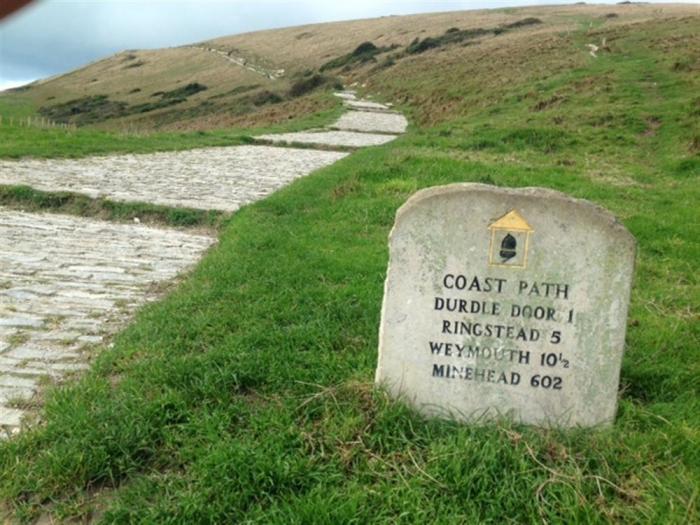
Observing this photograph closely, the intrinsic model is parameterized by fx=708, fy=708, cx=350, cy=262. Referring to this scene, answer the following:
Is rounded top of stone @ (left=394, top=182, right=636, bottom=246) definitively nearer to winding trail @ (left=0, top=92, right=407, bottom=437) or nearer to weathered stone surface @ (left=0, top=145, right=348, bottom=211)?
winding trail @ (left=0, top=92, right=407, bottom=437)

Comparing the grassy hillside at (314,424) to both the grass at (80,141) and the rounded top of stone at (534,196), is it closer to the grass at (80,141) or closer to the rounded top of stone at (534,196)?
the rounded top of stone at (534,196)

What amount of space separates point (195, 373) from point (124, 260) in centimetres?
334

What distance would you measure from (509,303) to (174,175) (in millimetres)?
9351

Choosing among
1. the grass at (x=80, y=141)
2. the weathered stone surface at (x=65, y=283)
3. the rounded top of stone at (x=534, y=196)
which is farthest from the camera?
the grass at (x=80, y=141)

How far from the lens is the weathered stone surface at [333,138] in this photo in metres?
18.9

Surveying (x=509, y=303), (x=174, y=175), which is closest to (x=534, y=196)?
(x=509, y=303)

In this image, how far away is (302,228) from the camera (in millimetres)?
7660

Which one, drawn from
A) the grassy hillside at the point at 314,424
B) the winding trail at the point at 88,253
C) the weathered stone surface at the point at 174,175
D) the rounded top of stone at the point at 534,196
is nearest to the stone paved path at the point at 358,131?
the weathered stone surface at the point at 174,175

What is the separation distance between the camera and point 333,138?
20578 millimetres

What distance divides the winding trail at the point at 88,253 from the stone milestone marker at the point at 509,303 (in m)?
2.11

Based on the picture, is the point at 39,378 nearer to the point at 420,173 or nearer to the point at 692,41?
the point at 420,173

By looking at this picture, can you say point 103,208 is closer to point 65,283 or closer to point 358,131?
point 65,283

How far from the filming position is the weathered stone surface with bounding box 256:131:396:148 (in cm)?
1888

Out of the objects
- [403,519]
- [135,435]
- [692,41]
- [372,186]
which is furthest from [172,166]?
[692,41]
